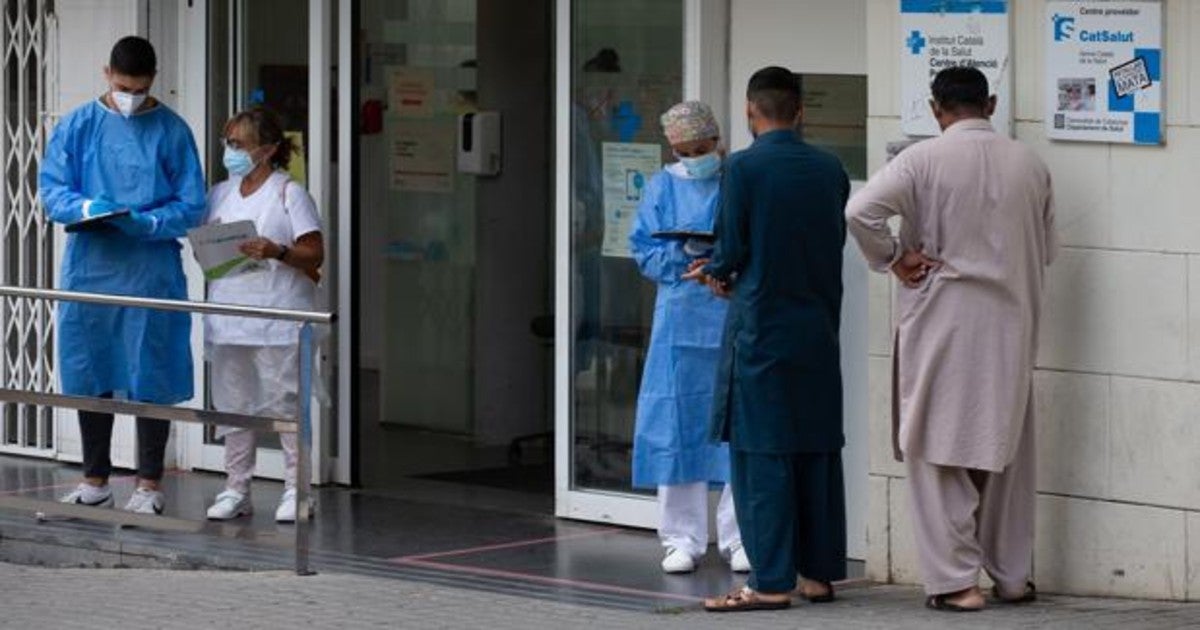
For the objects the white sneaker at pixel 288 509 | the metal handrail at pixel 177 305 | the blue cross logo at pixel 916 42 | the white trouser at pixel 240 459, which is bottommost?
the white sneaker at pixel 288 509

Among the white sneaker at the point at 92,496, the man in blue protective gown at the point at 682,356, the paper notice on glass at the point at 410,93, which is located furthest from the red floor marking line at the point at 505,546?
the paper notice on glass at the point at 410,93

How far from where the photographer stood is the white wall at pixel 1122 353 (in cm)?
872

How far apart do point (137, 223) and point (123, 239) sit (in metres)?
0.20

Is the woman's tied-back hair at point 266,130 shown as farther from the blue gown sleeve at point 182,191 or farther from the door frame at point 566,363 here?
the door frame at point 566,363

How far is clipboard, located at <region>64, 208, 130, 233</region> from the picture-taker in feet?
34.8

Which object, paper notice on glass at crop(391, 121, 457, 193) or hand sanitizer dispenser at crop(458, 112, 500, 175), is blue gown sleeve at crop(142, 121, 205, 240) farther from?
paper notice on glass at crop(391, 121, 457, 193)

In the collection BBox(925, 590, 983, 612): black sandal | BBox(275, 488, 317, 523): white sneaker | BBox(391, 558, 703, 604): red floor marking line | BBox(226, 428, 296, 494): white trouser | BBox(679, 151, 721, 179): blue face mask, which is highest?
BBox(679, 151, 721, 179): blue face mask

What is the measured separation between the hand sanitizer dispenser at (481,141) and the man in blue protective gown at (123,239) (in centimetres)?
245

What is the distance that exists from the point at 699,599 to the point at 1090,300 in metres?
1.76

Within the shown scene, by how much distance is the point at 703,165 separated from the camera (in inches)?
383

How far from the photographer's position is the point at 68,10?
1279 centimetres

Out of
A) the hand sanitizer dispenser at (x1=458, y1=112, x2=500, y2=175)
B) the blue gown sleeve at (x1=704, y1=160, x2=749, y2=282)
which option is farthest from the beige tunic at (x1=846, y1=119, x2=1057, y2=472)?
the hand sanitizer dispenser at (x1=458, y1=112, x2=500, y2=175)

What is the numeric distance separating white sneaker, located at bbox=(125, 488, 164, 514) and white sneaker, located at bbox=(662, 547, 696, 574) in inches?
84.8

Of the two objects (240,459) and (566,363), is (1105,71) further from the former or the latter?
(240,459)
